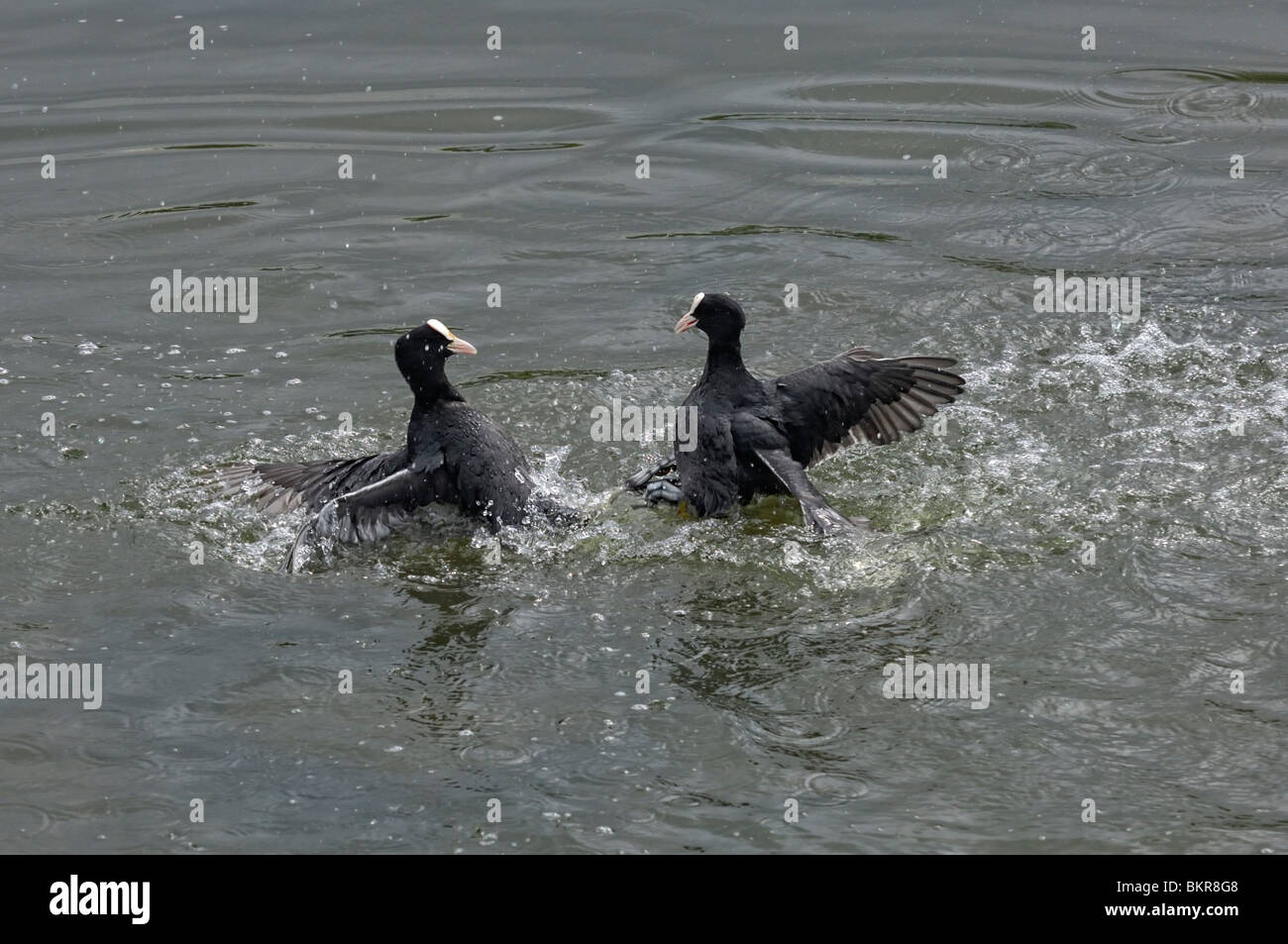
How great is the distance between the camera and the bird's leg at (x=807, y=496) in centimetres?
794

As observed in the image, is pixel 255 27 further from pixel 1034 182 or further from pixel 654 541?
pixel 654 541

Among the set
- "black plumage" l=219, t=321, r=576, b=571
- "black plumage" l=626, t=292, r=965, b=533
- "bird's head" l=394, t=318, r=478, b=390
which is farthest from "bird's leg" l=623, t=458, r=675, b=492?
"bird's head" l=394, t=318, r=478, b=390

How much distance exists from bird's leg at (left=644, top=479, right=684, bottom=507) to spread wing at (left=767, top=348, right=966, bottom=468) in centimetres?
72

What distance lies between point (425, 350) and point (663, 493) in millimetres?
1509

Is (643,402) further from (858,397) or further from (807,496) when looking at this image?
(807,496)

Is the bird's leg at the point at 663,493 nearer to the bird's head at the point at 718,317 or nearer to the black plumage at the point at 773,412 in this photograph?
the black plumage at the point at 773,412

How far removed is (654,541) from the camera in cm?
848

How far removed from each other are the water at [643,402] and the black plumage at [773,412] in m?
0.23

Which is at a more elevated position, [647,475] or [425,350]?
[425,350]

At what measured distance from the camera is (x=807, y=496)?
8.15m

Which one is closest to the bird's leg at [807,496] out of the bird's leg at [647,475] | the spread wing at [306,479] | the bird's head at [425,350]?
the bird's leg at [647,475]

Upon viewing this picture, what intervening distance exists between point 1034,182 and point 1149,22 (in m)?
3.59

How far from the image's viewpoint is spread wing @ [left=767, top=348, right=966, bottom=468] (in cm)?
898

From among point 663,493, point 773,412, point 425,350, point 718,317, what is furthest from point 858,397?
point 425,350
